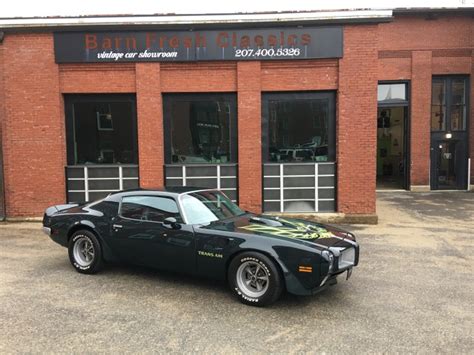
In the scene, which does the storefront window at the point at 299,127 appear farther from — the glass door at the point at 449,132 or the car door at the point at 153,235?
the glass door at the point at 449,132

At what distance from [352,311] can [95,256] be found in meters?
3.72

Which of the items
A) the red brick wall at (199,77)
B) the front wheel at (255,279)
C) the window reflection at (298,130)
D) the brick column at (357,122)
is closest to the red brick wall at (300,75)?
the brick column at (357,122)

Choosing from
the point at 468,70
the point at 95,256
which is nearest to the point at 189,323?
the point at 95,256

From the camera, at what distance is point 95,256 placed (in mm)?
6152

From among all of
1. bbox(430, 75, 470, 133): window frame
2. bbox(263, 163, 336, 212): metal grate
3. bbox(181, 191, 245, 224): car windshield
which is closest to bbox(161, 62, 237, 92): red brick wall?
bbox(263, 163, 336, 212): metal grate

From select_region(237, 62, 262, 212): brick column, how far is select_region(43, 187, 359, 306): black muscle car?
170 inches

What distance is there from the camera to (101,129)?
1127 centimetres

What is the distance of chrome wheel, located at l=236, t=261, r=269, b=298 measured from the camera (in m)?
4.98

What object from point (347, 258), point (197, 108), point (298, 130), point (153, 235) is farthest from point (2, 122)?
point (347, 258)

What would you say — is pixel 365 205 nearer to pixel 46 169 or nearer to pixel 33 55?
pixel 46 169

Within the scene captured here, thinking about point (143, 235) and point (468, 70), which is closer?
point (143, 235)

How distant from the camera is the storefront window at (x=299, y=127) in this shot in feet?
36.0

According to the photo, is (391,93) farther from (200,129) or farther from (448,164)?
(200,129)

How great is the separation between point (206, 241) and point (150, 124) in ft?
20.7
